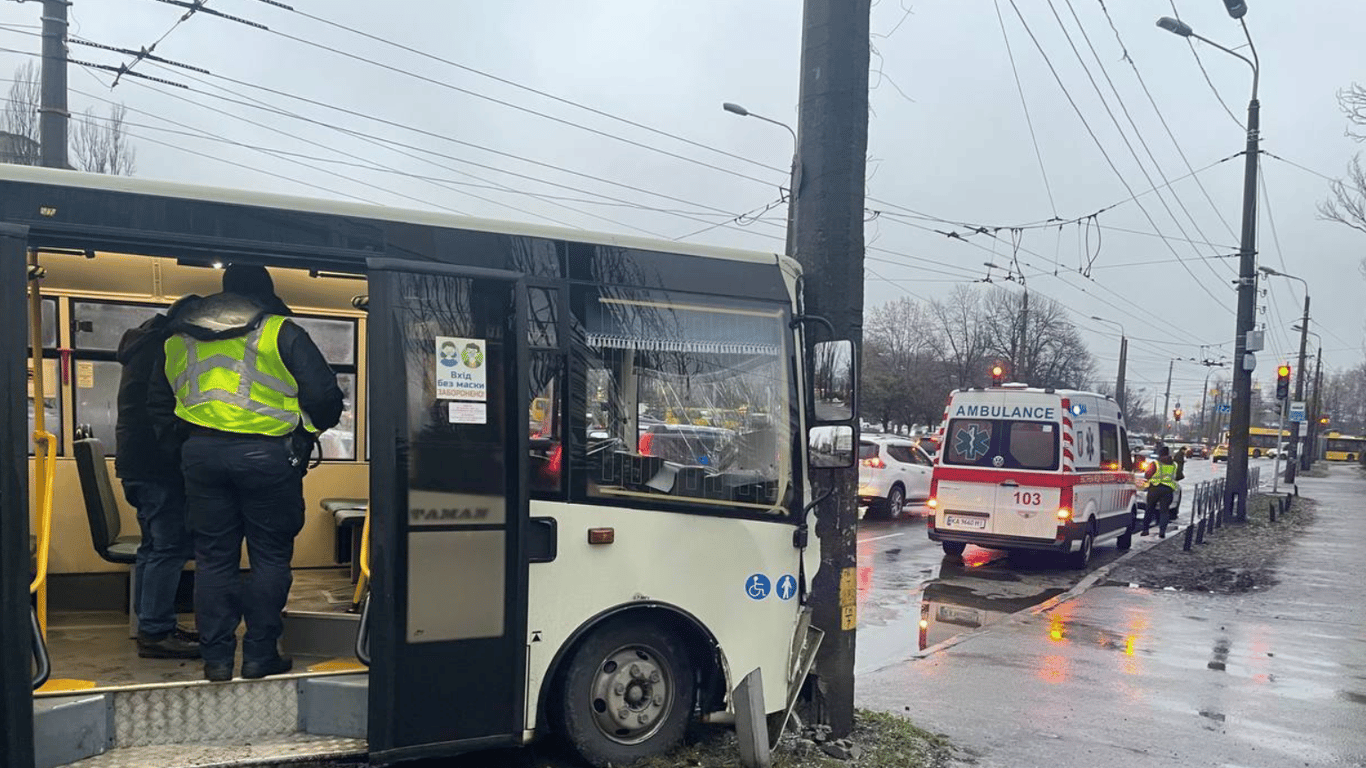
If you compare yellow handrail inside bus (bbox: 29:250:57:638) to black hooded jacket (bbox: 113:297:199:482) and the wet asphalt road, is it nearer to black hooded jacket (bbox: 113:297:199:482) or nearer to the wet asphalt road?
black hooded jacket (bbox: 113:297:199:482)

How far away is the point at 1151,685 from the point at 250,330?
670 cm

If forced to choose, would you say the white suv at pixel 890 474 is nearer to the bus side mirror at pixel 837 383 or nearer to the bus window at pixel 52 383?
the bus side mirror at pixel 837 383

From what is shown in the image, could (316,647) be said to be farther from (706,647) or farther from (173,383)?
(706,647)

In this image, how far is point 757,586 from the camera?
5102mm

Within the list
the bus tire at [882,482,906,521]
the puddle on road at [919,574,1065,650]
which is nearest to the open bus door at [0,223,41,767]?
the puddle on road at [919,574,1065,650]

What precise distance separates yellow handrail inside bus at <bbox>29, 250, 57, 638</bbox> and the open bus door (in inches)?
5.2

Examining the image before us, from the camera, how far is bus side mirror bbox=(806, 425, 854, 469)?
195 inches

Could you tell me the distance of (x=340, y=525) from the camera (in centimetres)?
691

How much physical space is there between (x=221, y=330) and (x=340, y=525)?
2769mm

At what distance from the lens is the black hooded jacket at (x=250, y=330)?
447 cm

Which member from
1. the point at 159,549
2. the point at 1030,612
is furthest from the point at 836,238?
the point at 1030,612

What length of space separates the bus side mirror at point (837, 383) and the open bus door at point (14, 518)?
3491 millimetres

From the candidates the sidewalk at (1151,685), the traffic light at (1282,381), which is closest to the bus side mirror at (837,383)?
the sidewalk at (1151,685)

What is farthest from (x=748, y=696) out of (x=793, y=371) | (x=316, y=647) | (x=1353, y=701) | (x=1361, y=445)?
(x=1361, y=445)
